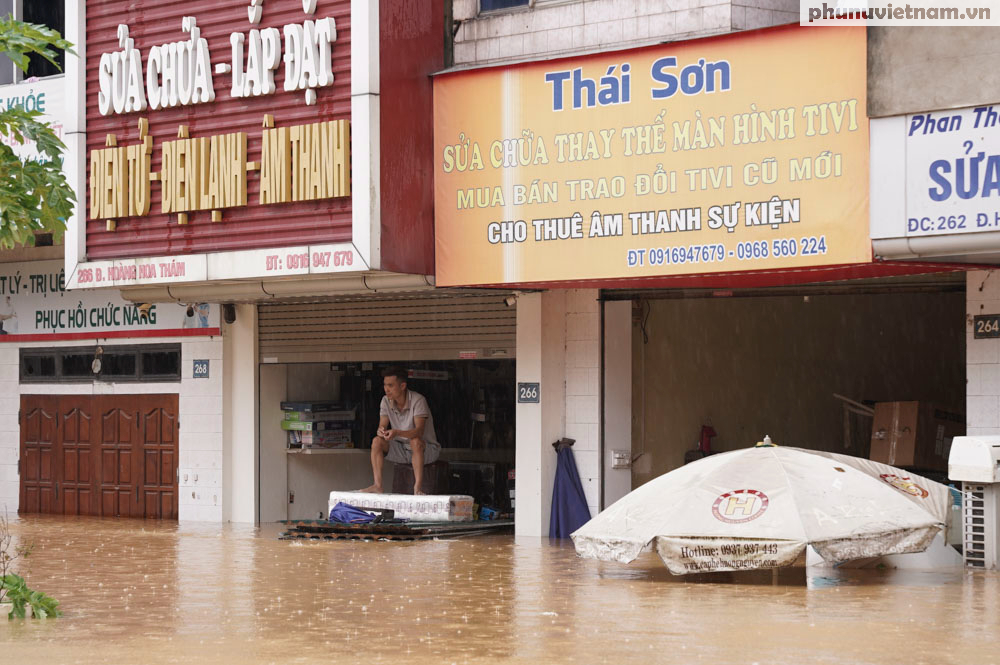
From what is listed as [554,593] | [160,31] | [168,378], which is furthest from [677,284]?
[168,378]

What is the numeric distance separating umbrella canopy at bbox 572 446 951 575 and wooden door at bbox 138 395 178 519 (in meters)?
9.76

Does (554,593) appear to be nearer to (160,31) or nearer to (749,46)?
(749,46)

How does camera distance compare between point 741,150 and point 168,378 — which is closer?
point 741,150

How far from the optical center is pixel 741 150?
48.4ft

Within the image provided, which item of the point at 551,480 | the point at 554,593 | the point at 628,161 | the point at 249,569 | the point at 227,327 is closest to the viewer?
the point at 554,593

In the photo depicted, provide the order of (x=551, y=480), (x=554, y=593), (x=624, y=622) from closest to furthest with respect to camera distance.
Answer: (x=624, y=622) < (x=554, y=593) < (x=551, y=480)

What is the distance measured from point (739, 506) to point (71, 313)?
12764 millimetres

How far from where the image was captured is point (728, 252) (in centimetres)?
1484

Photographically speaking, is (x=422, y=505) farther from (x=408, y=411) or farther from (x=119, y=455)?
(x=119, y=455)

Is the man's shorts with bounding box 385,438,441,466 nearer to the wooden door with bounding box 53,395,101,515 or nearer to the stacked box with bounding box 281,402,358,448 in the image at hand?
the stacked box with bounding box 281,402,358,448

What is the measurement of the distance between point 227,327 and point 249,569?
6.82 m

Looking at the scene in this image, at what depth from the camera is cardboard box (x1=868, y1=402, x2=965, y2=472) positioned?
56.9ft

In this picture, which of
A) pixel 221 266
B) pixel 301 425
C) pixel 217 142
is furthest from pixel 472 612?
pixel 301 425

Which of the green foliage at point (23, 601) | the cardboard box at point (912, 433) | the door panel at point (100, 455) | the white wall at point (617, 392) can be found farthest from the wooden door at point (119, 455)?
the green foliage at point (23, 601)
